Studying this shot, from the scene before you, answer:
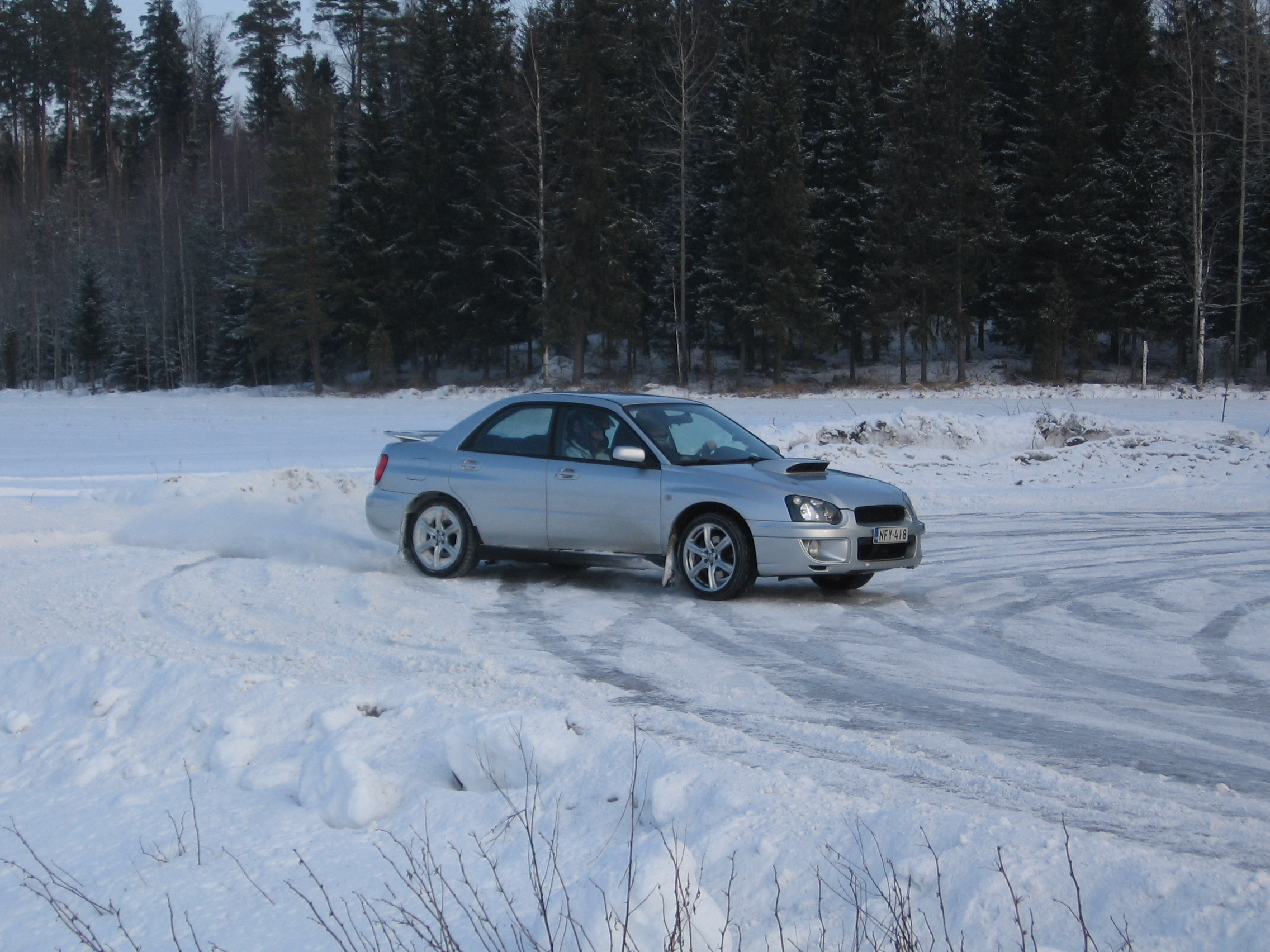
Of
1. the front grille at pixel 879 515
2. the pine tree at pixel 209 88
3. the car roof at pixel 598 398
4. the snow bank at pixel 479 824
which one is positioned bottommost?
the snow bank at pixel 479 824

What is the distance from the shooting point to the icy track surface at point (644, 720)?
151 inches

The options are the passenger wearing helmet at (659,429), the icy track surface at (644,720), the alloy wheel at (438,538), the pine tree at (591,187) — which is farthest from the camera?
the pine tree at (591,187)

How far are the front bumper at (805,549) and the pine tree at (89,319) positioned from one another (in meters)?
72.0

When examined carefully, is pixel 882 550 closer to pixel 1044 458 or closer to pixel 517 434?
pixel 517 434

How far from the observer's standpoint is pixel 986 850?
3.82 m

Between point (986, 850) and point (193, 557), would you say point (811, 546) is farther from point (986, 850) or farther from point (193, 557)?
point (193, 557)

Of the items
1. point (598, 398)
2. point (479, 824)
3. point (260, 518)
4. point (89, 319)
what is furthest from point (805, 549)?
point (89, 319)

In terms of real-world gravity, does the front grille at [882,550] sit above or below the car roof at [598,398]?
below

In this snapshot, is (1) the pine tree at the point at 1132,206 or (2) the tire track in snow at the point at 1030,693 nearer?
(2) the tire track in snow at the point at 1030,693

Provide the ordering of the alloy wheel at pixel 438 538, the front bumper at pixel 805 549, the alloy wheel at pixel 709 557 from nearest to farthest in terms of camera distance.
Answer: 1. the front bumper at pixel 805 549
2. the alloy wheel at pixel 709 557
3. the alloy wheel at pixel 438 538

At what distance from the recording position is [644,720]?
5.69 meters

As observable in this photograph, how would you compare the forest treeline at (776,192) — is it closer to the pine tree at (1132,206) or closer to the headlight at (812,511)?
the pine tree at (1132,206)

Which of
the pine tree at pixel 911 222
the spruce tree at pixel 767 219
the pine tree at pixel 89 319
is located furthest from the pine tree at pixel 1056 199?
the pine tree at pixel 89 319

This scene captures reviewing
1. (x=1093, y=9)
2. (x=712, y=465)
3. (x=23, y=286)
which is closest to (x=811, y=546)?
(x=712, y=465)
